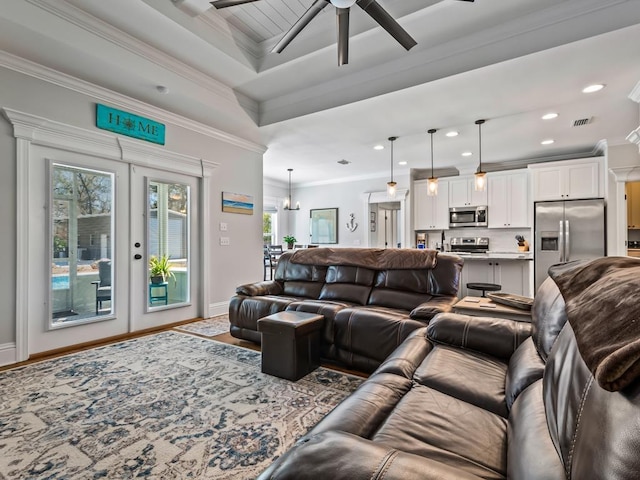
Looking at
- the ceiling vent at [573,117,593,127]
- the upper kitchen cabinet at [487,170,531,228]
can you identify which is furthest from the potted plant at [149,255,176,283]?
the upper kitchen cabinet at [487,170,531,228]

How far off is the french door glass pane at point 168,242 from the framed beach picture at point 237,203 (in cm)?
57

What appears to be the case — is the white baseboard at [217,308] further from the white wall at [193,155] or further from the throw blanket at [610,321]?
the throw blanket at [610,321]

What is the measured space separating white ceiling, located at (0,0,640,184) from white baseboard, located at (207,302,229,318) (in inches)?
99.9

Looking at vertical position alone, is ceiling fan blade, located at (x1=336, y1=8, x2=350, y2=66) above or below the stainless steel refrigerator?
above

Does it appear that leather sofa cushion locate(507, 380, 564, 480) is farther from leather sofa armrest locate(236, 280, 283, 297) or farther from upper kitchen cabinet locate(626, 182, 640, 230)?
upper kitchen cabinet locate(626, 182, 640, 230)

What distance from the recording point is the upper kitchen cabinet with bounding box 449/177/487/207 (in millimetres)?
6538

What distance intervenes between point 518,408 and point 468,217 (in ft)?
20.1

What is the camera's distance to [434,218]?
7020 mm

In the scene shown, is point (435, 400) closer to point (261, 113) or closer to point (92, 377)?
point (92, 377)

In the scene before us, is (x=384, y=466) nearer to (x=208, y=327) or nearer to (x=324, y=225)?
(x=208, y=327)

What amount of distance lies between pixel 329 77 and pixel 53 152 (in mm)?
2957

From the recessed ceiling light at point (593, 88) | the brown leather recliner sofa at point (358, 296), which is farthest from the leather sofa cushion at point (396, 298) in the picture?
the recessed ceiling light at point (593, 88)

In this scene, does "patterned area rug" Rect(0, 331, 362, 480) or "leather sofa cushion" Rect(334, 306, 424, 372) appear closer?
"patterned area rug" Rect(0, 331, 362, 480)

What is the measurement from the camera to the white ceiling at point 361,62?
103 inches
